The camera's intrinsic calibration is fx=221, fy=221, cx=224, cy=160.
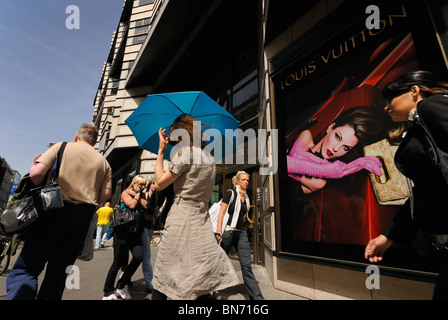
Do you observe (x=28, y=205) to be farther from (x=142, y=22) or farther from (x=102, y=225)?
(x=142, y=22)

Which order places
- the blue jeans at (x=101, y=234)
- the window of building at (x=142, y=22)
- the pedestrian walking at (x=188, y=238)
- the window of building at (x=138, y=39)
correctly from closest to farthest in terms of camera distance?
1. the pedestrian walking at (x=188, y=238)
2. the blue jeans at (x=101, y=234)
3. the window of building at (x=138, y=39)
4. the window of building at (x=142, y=22)

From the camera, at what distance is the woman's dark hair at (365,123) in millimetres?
3273

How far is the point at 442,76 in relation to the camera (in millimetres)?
2662

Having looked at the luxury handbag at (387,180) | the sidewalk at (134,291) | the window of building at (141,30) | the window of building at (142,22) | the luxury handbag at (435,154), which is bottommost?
the sidewalk at (134,291)

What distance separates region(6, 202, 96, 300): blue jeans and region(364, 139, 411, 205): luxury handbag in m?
3.68

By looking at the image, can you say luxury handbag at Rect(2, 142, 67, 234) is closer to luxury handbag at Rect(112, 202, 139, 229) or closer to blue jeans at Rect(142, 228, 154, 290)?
luxury handbag at Rect(112, 202, 139, 229)

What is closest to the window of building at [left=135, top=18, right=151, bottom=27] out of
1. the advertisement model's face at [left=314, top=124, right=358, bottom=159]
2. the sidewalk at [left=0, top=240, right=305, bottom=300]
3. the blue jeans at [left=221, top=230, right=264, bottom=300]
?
the sidewalk at [left=0, top=240, right=305, bottom=300]

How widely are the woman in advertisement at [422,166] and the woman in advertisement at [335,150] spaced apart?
79.7 inches

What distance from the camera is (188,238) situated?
173 cm

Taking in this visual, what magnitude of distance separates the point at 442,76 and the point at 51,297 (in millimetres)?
4765

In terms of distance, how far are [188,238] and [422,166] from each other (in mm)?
1603
